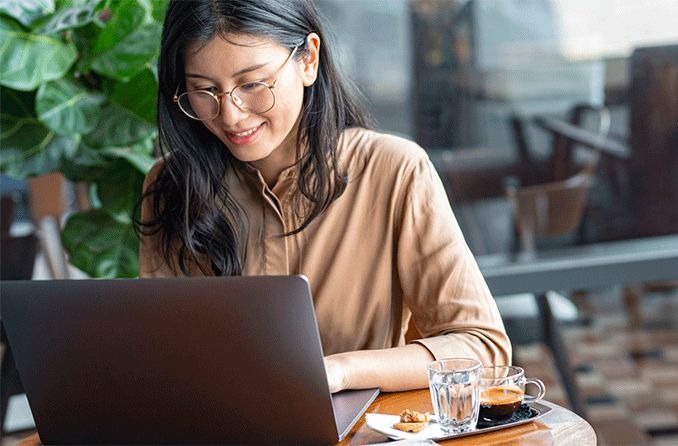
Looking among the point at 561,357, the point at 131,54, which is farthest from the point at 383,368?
the point at 561,357

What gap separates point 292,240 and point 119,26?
703 mm

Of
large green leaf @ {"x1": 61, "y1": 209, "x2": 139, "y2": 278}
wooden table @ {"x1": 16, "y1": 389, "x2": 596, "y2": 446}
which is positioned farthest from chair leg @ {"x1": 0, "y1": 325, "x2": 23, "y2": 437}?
wooden table @ {"x1": 16, "y1": 389, "x2": 596, "y2": 446}

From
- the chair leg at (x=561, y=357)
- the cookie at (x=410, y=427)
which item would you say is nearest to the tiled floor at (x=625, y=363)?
the chair leg at (x=561, y=357)

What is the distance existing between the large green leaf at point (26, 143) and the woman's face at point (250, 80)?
78 centimetres

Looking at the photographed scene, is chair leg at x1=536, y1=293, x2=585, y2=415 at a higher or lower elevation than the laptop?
lower

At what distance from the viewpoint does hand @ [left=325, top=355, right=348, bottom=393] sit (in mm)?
1322

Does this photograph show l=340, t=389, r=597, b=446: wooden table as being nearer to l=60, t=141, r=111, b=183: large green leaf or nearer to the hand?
the hand

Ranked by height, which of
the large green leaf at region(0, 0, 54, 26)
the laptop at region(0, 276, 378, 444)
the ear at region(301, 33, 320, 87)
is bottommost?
the laptop at region(0, 276, 378, 444)

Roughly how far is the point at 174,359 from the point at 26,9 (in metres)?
1.17

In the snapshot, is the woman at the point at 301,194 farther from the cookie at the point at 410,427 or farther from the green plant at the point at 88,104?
the green plant at the point at 88,104

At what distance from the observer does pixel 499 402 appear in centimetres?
124

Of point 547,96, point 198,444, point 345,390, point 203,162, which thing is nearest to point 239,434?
point 198,444

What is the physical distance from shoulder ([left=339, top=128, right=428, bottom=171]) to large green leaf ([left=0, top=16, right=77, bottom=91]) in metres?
0.70

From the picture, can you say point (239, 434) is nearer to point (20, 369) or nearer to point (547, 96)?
point (20, 369)
